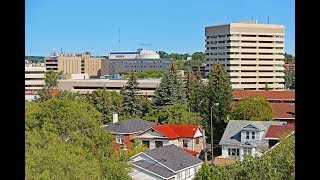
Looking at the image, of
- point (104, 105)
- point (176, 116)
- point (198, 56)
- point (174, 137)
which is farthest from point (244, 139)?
point (198, 56)

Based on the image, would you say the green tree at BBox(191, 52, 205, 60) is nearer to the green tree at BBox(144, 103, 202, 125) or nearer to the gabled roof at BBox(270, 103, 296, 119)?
the gabled roof at BBox(270, 103, 296, 119)

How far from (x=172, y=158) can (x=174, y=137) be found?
10.4ft

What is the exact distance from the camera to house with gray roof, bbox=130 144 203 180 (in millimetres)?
11195

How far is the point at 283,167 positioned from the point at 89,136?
4.97 m

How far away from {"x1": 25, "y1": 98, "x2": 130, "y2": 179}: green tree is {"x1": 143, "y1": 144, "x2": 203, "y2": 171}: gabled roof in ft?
3.43

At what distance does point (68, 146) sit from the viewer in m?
10.1

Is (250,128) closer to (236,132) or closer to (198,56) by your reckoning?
(236,132)

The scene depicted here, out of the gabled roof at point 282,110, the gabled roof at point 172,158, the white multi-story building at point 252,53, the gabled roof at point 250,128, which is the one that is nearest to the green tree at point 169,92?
the gabled roof at point 282,110

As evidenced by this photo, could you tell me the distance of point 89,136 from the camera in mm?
11273

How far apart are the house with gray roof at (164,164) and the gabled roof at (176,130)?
7.27 feet

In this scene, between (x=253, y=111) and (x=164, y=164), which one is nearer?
(x=164, y=164)

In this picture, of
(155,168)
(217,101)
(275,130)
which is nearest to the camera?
(155,168)

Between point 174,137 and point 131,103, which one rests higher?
point 131,103
